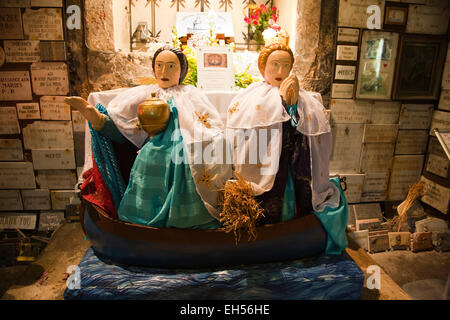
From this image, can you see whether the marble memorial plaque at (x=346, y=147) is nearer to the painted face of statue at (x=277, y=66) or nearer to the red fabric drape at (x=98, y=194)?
the painted face of statue at (x=277, y=66)

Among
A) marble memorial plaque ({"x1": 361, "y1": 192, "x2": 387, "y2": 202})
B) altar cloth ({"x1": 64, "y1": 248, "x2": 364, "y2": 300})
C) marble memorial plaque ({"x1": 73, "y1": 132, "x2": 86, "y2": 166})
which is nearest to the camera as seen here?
altar cloth ({"x1": 64, "y1": 248, "x2": 364, "y2": 300})

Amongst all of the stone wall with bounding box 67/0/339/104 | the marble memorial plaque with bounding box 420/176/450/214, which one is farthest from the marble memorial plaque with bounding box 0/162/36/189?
the marble memorial plaque with bounding box 420/176/450/214

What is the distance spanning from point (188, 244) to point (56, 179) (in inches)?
85.4

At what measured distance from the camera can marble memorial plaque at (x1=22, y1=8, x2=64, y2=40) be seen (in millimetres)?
3084

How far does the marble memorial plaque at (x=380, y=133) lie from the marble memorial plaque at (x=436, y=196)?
68 cm

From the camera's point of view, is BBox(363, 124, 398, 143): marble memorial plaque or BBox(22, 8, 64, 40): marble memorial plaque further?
BBox(363, 124, 398, 143): marble memorial plaque

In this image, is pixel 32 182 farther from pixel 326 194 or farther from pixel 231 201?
pixel 326 194

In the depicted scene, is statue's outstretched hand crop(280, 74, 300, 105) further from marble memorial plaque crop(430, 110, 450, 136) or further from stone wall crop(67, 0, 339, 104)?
marble memorial plaque crop(430, 110, 450, 136)

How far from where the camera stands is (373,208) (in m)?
3.89

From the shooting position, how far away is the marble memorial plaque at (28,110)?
3.29 metres

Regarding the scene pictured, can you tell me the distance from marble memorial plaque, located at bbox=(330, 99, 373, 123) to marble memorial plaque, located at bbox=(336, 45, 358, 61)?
17.7 inches

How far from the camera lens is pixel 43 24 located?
10.2 ft
